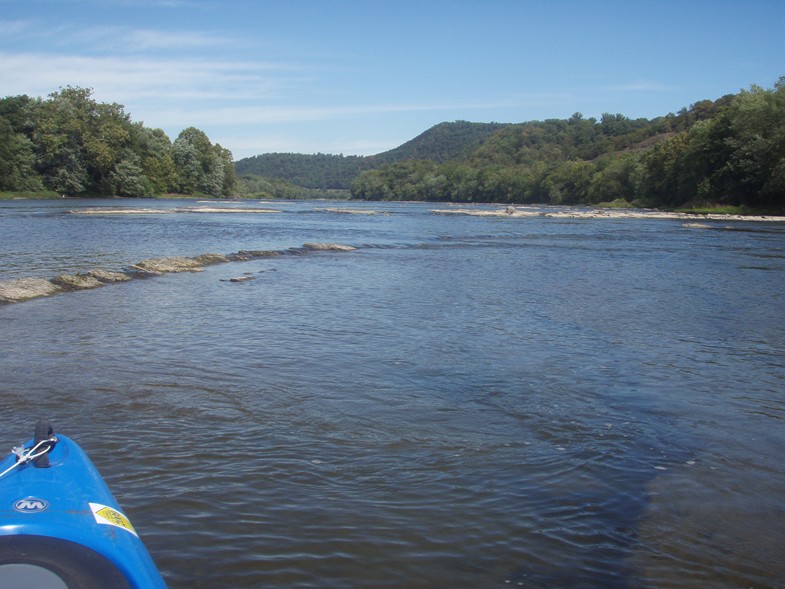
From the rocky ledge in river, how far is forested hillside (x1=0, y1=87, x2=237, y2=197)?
80.7 metres

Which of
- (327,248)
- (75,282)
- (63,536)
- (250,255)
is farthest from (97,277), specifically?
(63,536)

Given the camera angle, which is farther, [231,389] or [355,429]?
[231,389]

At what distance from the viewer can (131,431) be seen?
6820mm

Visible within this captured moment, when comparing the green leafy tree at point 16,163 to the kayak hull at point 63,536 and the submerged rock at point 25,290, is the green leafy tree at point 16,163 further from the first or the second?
the kayak hull at point 63,536

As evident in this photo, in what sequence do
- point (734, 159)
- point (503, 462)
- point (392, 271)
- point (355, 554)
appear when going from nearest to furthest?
1. point (355, 554)
2. point (503, 462)
3. point (392, 271)
4. point (734, 159)

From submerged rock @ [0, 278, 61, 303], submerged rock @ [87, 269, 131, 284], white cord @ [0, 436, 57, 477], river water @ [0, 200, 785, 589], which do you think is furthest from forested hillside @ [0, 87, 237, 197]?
white cord @ [0, 436, 57, 477]

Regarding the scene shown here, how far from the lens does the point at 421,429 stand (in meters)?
7.10

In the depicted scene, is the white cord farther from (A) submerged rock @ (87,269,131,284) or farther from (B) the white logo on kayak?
(A) submerged rock @ (87,269,131,284)

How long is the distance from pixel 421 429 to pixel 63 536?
4781mm

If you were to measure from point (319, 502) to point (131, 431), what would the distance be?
255 centimetres

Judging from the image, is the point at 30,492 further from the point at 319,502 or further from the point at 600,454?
the point at 600,454

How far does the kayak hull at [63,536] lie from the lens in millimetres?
2508

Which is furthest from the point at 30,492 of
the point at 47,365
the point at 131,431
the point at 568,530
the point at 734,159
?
the point at 734,159

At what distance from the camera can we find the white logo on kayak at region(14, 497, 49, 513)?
2.67m
